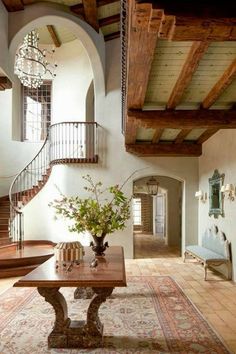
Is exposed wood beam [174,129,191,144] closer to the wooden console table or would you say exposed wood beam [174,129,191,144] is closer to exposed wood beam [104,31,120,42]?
exposed wood beam [104,31,120,42]

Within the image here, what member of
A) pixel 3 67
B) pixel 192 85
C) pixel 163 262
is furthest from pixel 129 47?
pixel 163 262

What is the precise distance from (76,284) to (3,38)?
4640 mm

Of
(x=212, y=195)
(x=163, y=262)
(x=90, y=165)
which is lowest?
(x=163, y=262)

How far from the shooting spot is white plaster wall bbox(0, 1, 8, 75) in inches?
209

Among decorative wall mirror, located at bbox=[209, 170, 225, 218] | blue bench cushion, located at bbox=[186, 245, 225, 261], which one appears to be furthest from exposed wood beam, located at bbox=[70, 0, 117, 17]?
blue bench cushion, located at bbox=[186, 245, 225, 261]

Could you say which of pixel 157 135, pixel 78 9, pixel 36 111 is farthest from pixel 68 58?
pixel 157 135

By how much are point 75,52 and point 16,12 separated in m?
4.36

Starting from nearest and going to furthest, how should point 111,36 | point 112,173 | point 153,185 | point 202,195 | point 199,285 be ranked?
1. point 199,285
2. point 202,195
3. point 112,173
4. point 111,36
5. point 153,185

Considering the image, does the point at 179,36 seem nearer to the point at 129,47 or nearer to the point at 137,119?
the point at 129,47

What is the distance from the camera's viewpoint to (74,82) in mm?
10320

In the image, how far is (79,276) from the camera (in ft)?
9.77

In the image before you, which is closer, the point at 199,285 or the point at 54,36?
the point at 199,285

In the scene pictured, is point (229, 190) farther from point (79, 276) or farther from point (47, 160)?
point (47, 160)

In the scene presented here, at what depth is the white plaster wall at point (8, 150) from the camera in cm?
1009
